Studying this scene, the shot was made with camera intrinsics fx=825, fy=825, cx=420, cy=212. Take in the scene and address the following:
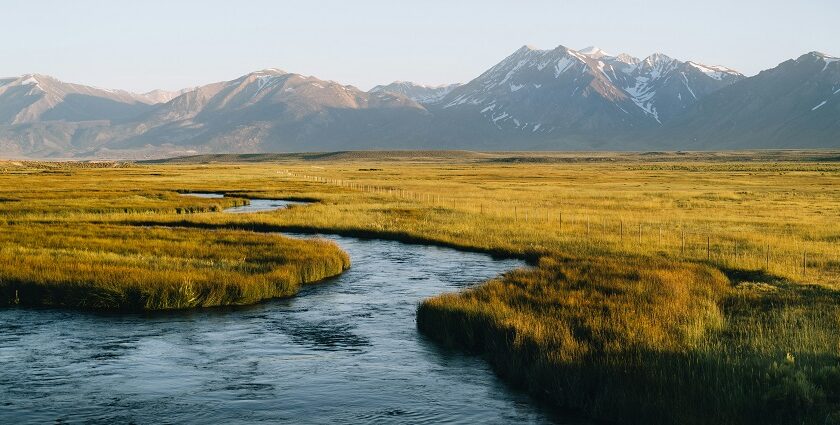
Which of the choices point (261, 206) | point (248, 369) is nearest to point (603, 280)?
point (248, 369)

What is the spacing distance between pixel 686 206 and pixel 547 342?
175 ft

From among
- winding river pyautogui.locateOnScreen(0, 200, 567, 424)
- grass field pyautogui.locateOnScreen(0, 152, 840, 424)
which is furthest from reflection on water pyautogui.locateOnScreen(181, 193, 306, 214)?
winding river pyautogui.locateOnScreen(0, 200, 567, 424)

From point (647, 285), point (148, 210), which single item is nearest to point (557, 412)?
point (647, 285)

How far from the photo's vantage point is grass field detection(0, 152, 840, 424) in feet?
58.6

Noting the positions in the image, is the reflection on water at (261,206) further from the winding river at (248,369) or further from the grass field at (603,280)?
the winding river at (248,369)

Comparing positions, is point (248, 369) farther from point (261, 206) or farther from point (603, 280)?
point (261, 206)

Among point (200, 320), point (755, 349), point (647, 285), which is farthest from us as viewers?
point (647, 285)

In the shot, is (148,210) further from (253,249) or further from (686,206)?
(686,206)

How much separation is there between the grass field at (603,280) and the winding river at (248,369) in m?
1.44

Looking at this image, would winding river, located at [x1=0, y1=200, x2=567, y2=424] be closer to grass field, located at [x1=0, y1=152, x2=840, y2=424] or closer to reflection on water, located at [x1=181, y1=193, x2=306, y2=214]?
grass field, located at [x1=0, y1=152, x2=840, y2=424]

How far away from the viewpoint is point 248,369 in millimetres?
20938

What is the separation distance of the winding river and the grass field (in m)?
1.44

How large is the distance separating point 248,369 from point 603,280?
14748 millimetres

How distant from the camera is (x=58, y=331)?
80.7 ft
